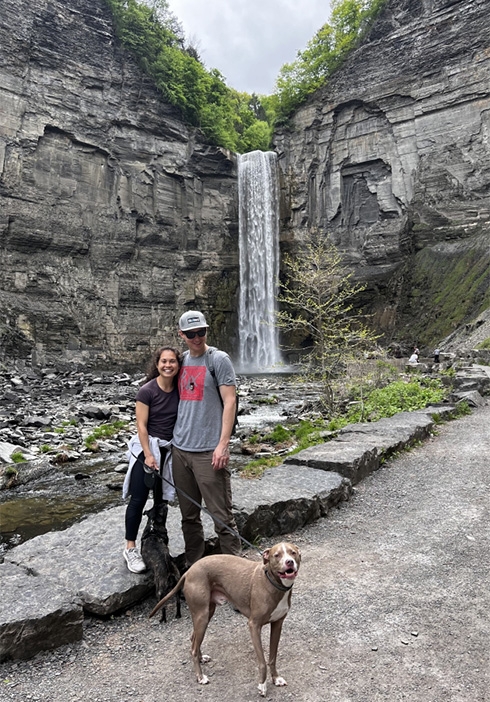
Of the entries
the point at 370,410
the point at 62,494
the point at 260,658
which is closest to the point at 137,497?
the point at 260,658

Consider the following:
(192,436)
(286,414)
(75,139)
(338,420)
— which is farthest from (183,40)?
(192,436)

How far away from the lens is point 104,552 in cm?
376

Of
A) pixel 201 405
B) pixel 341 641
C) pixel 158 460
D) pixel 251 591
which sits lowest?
pixel 341 641

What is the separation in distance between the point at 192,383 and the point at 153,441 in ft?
1.79

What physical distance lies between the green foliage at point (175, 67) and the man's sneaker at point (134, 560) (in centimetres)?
4321

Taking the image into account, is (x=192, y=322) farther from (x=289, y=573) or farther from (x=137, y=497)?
(x=289, y=573)

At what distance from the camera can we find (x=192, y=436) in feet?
11.7

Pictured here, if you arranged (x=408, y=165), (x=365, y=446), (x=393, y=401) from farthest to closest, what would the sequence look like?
(x=408, y=165)
(x=393, y=401)
(x=365, y=446)

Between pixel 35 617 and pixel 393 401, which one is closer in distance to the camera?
pixel 35 617

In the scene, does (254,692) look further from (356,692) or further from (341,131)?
(341,131)

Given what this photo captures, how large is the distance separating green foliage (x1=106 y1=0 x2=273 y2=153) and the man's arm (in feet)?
140

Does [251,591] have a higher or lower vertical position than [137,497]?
lower

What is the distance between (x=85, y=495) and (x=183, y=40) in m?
49.2

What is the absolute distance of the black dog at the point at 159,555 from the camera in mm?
3383
